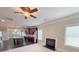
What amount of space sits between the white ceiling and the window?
225 millimetres

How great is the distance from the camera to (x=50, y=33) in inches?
55.7

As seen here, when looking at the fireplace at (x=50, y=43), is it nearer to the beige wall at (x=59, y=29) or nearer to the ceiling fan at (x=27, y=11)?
the beige wall at (x=59, y=29)

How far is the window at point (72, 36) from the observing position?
1280mm

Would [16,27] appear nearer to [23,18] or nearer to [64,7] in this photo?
[23,18]

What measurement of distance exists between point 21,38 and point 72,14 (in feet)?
2.80

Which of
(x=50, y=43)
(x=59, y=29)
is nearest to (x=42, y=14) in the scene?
(x=59, y=29)

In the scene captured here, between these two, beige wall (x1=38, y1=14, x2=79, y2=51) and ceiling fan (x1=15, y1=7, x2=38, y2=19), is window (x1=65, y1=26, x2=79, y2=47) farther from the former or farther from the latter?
ceiling fan (x1=15, y1=7, x2=38, y2=19)

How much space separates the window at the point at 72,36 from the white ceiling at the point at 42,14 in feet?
0.74

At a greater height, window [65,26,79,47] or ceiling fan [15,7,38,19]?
ceiling fan [15,7,38,19]

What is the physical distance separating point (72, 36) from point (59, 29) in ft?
0.70

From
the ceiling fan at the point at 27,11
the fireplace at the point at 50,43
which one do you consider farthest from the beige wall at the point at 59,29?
the ceiling fan at the point at 27,11

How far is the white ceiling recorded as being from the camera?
125 centimetres

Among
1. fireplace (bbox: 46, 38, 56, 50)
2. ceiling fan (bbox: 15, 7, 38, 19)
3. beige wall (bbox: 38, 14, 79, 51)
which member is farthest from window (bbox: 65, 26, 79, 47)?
ceiling fan (bbox: 15, 7, 38, 19)
